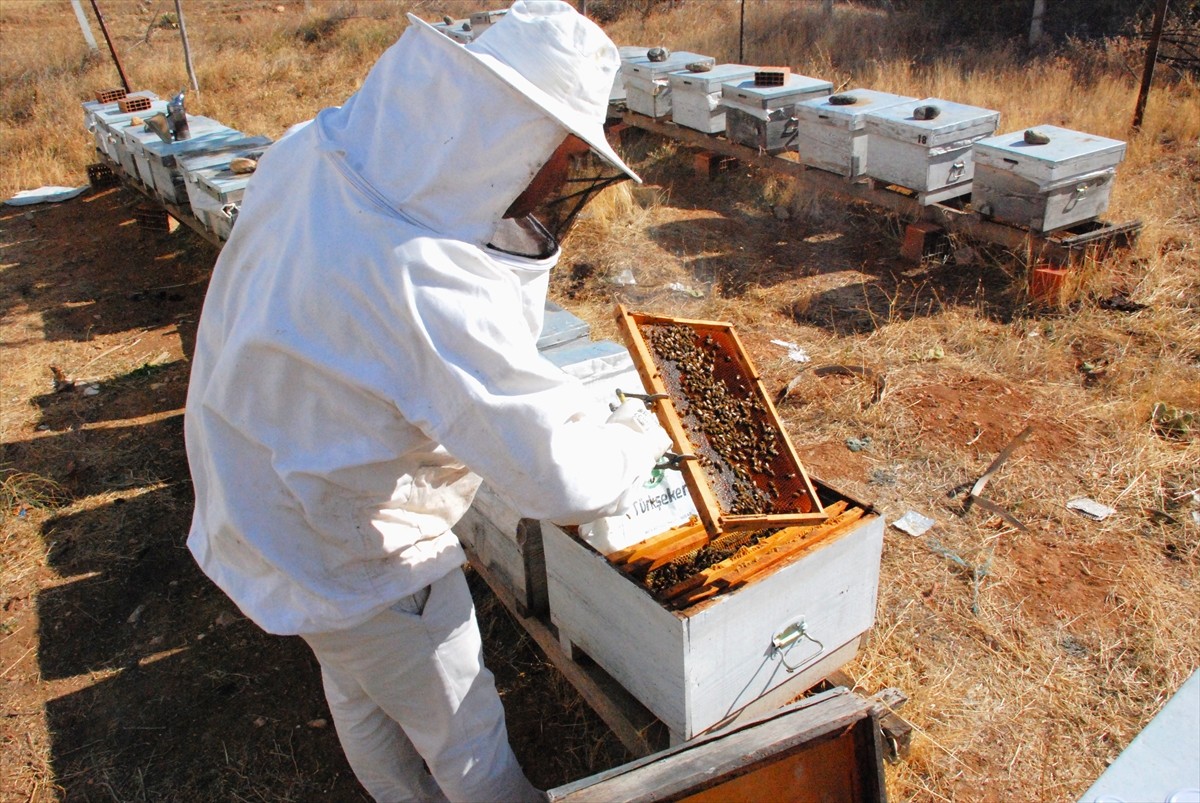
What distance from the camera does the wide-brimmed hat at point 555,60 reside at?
1.59 m

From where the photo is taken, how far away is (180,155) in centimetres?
550

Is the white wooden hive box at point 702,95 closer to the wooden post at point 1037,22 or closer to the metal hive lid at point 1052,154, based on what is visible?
the metal hive lid at point 1052,154

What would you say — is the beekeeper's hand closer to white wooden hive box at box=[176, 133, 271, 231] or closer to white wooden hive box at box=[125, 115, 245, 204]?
white wooden hive box at box=[176, 133, 271, 231]

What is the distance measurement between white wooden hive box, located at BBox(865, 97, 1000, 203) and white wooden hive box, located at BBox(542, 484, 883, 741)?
369cm

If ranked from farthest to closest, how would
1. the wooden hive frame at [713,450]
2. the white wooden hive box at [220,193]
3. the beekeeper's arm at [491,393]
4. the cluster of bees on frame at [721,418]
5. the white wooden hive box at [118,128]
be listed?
1. the white wooden hive box at [118,128]
2. the white wooden hive box at [220,193]
3. the cluster of bees on frame at [721,418]
4. the wooden hive frame at [713,450]
5. the beekeeper's arm at [491,393]

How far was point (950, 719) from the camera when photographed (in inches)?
109

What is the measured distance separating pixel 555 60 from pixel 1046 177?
4075mm

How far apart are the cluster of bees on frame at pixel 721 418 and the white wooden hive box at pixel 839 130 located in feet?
12.2

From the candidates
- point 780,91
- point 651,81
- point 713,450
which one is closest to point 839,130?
point 780,91

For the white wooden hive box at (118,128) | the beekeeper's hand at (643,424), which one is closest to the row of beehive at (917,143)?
the beekeeper's hand at (643,424)

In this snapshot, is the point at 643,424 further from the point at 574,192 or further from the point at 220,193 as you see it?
the point at 220,193

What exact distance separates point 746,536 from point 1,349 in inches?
218

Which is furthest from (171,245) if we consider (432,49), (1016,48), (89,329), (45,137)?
(1016,48)

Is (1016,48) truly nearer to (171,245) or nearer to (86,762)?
(171,245)
